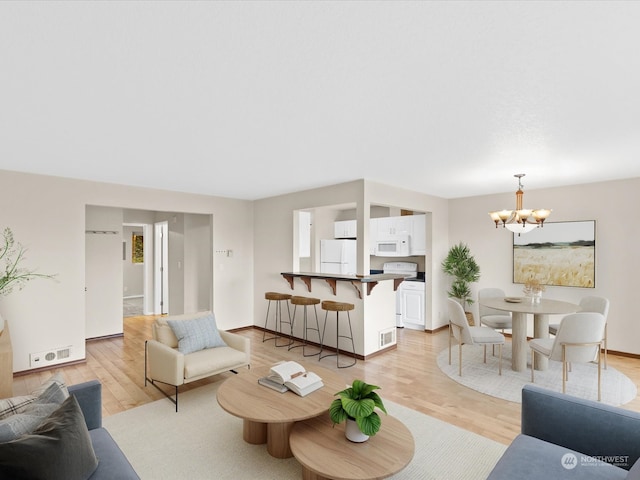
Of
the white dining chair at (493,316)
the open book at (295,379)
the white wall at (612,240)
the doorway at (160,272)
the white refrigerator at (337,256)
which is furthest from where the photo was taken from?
the doorway at (160,272)

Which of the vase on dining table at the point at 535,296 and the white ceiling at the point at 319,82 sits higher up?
the white ceiling at the point at 319,82

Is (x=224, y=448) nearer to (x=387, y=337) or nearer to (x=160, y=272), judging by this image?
(x=387, y=337)

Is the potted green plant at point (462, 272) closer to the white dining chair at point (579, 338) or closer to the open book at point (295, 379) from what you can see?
the white dining chair at point (579, 338)

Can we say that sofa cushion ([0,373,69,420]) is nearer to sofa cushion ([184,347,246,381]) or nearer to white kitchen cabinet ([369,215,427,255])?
sofa cushion ([184,347,246,381])

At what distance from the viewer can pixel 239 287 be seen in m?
6.27

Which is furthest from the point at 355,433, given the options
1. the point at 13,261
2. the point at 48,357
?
the point at 13,261

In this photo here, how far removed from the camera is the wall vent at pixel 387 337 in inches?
192

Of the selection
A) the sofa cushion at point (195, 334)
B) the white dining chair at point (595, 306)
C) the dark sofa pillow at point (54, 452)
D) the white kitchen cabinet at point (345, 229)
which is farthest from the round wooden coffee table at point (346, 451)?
the white kitchen cabinet at point (345, 229)

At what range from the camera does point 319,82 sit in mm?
1881

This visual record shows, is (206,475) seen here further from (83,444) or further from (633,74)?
(633,74)

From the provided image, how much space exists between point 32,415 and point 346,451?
5.40 feet

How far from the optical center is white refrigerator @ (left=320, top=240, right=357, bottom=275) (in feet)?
20.6

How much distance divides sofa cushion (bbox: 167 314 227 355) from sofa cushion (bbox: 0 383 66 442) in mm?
1652

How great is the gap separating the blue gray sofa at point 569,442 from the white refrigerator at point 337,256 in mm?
4258
